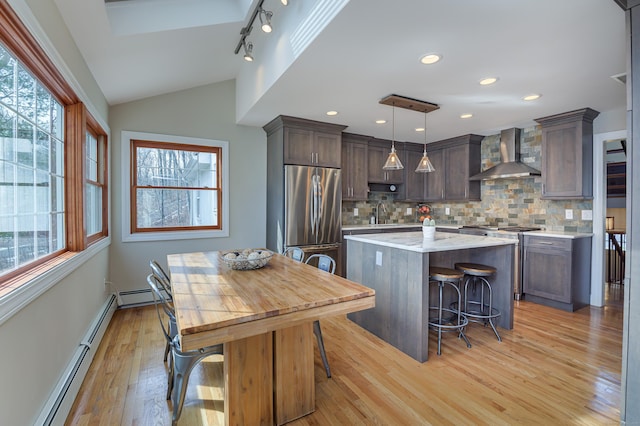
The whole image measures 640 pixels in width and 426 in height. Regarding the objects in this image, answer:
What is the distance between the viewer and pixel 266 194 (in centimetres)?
454

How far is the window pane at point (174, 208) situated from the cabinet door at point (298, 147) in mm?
1210

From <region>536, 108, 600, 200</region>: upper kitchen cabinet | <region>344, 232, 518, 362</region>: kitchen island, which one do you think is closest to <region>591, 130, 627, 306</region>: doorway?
<region>536, 108, 600, 200</region>: upper kitchen cabinet

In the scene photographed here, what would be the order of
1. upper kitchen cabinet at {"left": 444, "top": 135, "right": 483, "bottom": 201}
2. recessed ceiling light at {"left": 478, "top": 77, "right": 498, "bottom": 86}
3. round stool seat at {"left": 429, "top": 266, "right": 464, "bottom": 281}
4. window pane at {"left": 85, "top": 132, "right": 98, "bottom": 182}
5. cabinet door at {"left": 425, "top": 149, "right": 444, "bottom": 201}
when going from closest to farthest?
round stool seat at {"left": 429, "top": 266, "right": 464, "bottom": 281}, recessed ceiling light at {"left": 478, "top": 77, "right": 498, "bottom": 86}, window pane at {"left": 85, "top": 132, "right": 98, "bottom": 182}, upper kitchen cabinet at {"left": 444, "top": 135, "right": 483, "bottom": 201}, cabinet door at {"left": 425, "top": 149, "right": 444, "bottom": 201}

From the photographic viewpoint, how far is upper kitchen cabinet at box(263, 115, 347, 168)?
13.3 feet

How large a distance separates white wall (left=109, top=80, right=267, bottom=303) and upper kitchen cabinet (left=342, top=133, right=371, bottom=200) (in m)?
1.31

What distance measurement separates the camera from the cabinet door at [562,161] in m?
3.76

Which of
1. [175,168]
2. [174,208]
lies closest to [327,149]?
[175,168]

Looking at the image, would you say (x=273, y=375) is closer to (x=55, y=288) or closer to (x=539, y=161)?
(x=55, y=288)

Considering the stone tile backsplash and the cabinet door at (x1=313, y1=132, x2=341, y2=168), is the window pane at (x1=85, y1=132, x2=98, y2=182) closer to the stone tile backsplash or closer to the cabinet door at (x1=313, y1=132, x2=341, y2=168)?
the cabinet door at (x1=313, y1=132, x2=341, y2=168)

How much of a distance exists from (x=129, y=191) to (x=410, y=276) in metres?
3.39

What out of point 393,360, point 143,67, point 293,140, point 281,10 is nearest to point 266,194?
point 293,140

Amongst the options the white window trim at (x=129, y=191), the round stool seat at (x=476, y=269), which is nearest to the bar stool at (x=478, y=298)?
the round stool seat at (x=476, y=269)

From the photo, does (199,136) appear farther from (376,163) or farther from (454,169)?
(454,169)

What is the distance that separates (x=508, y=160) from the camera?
4586mm
